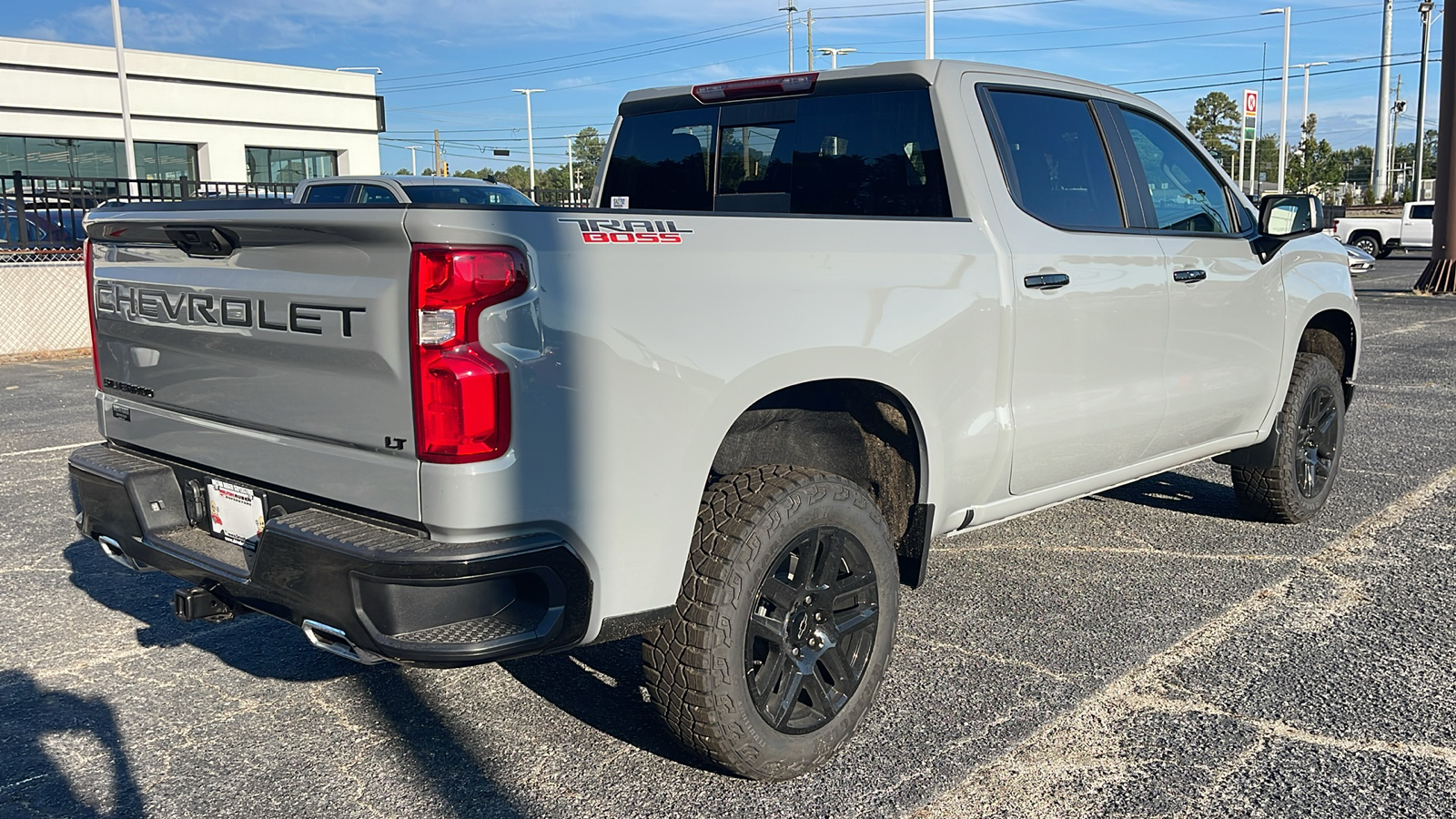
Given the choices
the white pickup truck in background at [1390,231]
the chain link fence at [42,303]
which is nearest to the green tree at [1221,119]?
the white pickup truck in background at [1390,231]

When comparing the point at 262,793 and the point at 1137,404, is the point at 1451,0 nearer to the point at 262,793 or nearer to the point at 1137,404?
the point at 1137,404

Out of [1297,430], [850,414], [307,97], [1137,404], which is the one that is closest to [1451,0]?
[1297,430]

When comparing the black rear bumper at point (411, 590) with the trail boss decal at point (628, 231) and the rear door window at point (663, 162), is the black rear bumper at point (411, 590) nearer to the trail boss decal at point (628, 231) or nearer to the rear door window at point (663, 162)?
the trail boss decal at point (628, 231)

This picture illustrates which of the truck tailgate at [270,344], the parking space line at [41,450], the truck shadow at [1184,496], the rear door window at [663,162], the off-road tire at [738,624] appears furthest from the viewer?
the parking space line at [41,450]

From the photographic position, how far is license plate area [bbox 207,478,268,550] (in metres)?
3.09

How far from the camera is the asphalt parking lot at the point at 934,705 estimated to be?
313 cm

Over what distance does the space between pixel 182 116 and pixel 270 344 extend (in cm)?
4394

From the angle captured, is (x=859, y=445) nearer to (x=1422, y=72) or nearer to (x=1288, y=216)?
(x=1288, y=216)

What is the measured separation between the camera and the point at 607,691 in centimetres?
384

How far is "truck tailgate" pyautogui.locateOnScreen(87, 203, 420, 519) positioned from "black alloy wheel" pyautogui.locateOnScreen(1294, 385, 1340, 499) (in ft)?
14.8

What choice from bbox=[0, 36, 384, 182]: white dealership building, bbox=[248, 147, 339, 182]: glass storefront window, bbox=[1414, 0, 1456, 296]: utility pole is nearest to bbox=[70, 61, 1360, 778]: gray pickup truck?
bbox=[1414, 0, 1456, 296]: utility pole

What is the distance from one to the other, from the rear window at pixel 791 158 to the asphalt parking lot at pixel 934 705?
5.22ft

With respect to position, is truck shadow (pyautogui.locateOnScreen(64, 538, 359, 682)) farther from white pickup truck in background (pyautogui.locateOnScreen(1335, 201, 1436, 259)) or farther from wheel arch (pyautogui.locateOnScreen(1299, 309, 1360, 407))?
white pickup truck in background (pyautogui.locateOnScreen(1335, 201, 1436, 259))

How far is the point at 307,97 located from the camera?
148 ft
